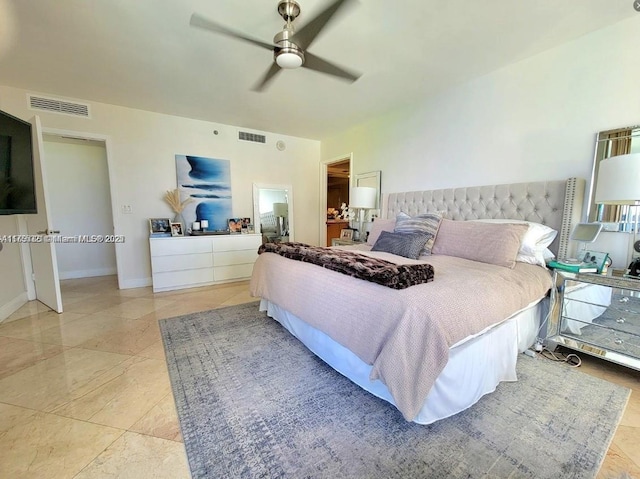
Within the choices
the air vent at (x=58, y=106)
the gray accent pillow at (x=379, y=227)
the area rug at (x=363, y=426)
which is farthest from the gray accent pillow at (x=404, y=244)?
the air vent at (x=58, y=106)

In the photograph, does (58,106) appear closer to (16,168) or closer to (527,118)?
(16,168)

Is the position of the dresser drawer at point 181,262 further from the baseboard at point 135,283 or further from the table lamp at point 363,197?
the table lamp at point 363,197

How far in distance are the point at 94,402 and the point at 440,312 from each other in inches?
80.8

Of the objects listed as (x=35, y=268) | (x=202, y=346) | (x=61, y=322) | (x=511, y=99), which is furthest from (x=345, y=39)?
(x=35, y=268)

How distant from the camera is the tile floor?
1.19m

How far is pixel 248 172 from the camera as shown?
4.74 metres

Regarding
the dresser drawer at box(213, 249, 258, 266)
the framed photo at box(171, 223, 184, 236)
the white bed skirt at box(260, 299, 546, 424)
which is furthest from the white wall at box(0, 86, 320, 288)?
the white bed skirt at box(260, 299, 546, 424)

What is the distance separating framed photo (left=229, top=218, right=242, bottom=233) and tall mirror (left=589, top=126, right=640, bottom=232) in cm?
436

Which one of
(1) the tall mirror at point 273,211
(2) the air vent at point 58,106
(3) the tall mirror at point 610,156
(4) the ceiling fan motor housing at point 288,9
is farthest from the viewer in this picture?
(1) the tall mirror at point 273,211

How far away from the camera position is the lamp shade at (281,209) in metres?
5.12

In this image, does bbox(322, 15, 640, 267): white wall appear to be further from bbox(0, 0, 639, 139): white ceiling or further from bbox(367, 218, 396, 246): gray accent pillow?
bbox(367, 218, 396, 246): gray accent pillow

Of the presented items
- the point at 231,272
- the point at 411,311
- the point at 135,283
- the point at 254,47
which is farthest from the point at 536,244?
the point at 135,283

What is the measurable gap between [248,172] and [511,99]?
3.83m

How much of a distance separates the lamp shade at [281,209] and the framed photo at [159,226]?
1.82 m
